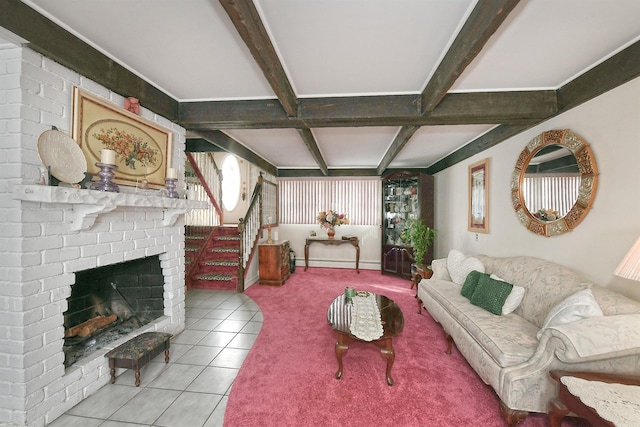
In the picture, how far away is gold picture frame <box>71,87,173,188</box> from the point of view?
6.10 ft

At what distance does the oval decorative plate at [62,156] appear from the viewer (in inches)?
63.7

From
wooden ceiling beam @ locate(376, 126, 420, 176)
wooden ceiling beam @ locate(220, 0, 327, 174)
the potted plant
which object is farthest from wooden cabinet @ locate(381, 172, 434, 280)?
wooden ceiling beam @ locate(220, 0, 327, 174)

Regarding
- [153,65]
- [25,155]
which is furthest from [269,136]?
[25,155]

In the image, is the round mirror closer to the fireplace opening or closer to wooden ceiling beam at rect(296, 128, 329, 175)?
wooden ceiling beam at rect(296, 128, 329, 175)

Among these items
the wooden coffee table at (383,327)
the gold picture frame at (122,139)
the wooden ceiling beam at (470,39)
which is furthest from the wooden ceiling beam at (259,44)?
the wooden coffee table at (383,327)

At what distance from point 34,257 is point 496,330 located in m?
3.36

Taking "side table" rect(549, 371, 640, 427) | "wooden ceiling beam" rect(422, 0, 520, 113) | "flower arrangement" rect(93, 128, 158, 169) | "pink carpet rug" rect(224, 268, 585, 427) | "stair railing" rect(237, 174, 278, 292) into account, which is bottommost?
"pink carpet rug" rect(224, 268, 585, 427)

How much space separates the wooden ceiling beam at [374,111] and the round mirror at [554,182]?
1.13 feet

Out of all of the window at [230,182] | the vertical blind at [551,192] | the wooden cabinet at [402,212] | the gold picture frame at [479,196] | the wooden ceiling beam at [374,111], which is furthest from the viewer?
the window at [230,182]

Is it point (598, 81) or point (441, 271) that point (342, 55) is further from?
point (441, 271)

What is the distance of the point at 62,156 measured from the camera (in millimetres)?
1701

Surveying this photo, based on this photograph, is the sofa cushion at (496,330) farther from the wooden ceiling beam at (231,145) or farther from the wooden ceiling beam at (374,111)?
the wooden ceiling beam at (231,145)

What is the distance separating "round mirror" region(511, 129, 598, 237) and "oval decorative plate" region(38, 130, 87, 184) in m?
3.90

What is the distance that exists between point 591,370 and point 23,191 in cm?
352
